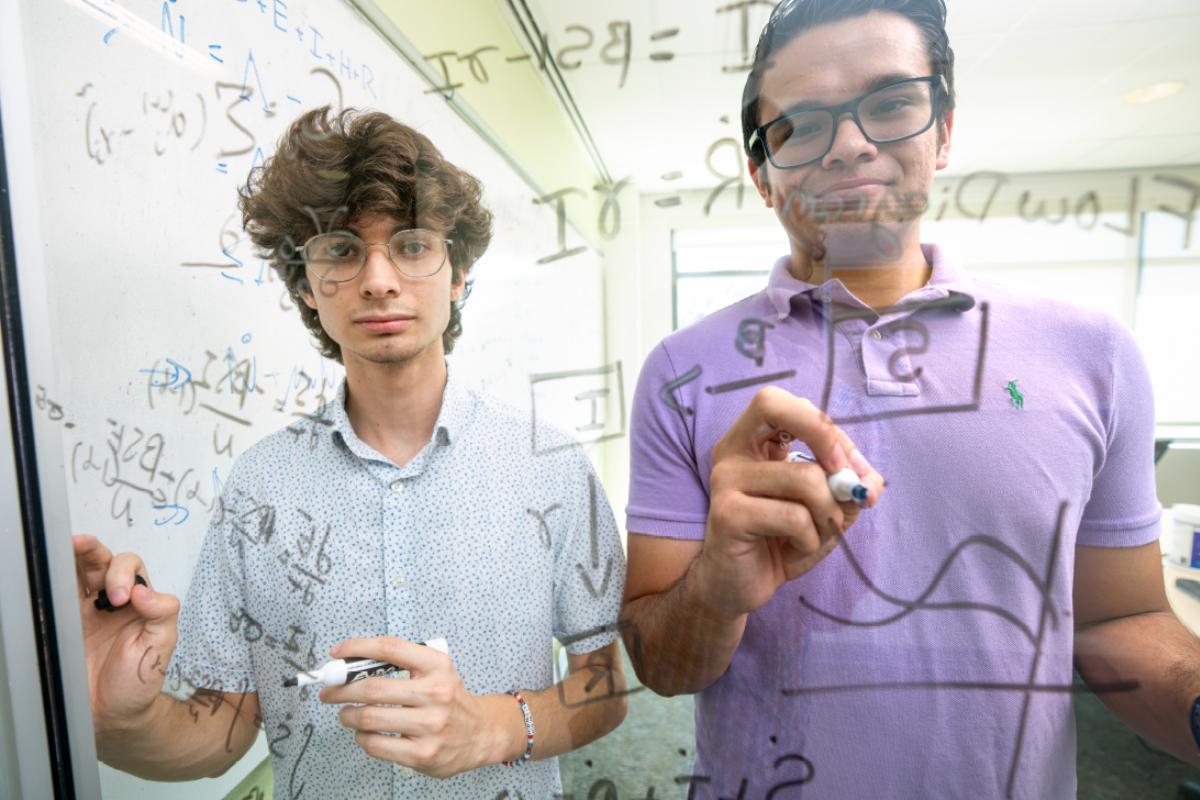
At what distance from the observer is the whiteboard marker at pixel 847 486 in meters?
0.27

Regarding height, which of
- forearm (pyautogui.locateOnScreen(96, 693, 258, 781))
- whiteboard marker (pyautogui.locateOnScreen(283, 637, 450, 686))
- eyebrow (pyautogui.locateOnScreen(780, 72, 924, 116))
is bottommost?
forearm (pyautogui.locateOnScreen(96, 693, 258, 781))

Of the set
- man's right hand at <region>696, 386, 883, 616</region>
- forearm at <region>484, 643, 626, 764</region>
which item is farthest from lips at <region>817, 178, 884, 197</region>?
forearm at <region>484, 643, 626, 764</region>

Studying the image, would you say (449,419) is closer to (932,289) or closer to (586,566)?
(586,566)

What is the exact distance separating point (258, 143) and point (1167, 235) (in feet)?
1.91

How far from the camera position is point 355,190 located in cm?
35

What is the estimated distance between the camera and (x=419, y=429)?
392mm

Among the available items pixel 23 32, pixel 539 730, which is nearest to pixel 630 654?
pixel 539 730

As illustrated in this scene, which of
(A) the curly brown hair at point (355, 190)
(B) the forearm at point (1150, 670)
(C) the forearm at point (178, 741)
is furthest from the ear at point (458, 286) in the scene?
(B) the forearm at point (1150, 670)

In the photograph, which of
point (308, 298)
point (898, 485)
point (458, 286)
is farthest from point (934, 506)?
point (308, 298)

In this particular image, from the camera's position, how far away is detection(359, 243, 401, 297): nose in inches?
13.2

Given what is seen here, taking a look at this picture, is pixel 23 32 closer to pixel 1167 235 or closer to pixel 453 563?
pixel 453 563

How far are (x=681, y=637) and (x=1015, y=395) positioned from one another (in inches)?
10.3

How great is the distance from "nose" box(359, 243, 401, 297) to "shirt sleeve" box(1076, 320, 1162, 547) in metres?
0.44

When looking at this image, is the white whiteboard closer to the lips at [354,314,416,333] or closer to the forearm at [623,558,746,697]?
the lips at [354,314,416,333]
